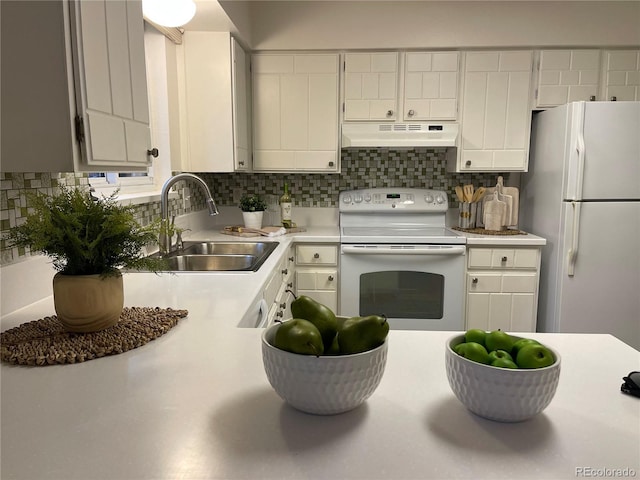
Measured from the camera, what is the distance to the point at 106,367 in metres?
0.91

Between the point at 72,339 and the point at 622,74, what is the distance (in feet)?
11.1

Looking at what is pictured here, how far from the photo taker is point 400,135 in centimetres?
294

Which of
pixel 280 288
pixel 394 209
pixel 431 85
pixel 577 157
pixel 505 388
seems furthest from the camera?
pixel 394 209

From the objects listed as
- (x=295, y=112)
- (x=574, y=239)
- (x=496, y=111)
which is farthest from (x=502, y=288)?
(x=295, y=112)

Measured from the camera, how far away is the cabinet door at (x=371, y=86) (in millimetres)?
2943

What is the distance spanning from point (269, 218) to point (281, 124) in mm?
745

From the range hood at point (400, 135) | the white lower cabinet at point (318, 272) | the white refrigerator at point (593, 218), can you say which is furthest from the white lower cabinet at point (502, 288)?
the white lower cabinet at point (318, 272)

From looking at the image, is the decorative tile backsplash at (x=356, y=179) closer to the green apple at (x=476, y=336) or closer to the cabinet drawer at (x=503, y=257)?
the cabinet drawer at (x=503, y=257)

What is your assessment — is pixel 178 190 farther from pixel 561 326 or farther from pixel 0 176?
pixel 561 326

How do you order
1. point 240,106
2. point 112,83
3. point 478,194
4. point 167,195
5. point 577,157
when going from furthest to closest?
point 478,194, point 240,106, point 577,157, point 167,195, point 112,83

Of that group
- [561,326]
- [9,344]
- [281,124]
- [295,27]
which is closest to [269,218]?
[281,124]

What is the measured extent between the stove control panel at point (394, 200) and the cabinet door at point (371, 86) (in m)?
0.56

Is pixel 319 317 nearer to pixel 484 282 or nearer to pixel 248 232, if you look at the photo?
pixel 248 232

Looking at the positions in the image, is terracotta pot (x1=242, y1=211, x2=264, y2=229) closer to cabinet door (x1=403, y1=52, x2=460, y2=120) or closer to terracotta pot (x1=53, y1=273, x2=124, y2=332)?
cabinet door (x1=403, y1=52, x2=460, y2=120)
